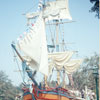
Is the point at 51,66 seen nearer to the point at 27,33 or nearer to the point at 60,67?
the point at 60,67

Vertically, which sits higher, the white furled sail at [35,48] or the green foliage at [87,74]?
the white furled sail at [35,48]

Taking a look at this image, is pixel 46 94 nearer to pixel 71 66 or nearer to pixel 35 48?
pixel 35 48

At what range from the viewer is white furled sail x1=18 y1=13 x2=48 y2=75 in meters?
19.3

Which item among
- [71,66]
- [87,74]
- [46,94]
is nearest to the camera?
[46,94]

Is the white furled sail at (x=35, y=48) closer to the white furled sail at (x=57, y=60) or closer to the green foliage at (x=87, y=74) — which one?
the white furled sail at (x=57, y=60)

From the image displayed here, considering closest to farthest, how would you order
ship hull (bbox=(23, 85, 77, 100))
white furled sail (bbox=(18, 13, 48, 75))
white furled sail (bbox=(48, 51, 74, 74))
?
white furled sail (bbox=(18, 13, 48, 75))
ship hull (bbox=(23, 85, 77, 100))
white furled sail (bbox=(48, 51, 74, 74))

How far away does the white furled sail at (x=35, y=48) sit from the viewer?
63.4 feet

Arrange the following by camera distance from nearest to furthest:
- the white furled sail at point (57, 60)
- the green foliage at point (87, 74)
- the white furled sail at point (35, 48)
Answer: the white furled sail at point (35, 48) < the white furled sail at point (57, 60) < the green foliage at point (87, 74)

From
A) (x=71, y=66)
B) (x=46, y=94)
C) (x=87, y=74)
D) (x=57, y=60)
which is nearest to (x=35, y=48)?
(x=46, y=94)

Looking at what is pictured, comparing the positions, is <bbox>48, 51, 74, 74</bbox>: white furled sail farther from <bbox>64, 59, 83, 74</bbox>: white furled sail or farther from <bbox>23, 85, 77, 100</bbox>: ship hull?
<bbox>23, 85, 77, 100</bbox>: ship hull

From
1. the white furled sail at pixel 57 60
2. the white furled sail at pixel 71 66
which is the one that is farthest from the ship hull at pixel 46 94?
the white furled sail at pixel 71 66

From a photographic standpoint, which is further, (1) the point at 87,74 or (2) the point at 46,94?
(1) the point at 87,74

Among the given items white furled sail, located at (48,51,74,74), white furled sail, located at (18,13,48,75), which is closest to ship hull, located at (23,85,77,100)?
white furled sail, located at (18,13,48,75)

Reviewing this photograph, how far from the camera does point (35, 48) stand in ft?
65.6
